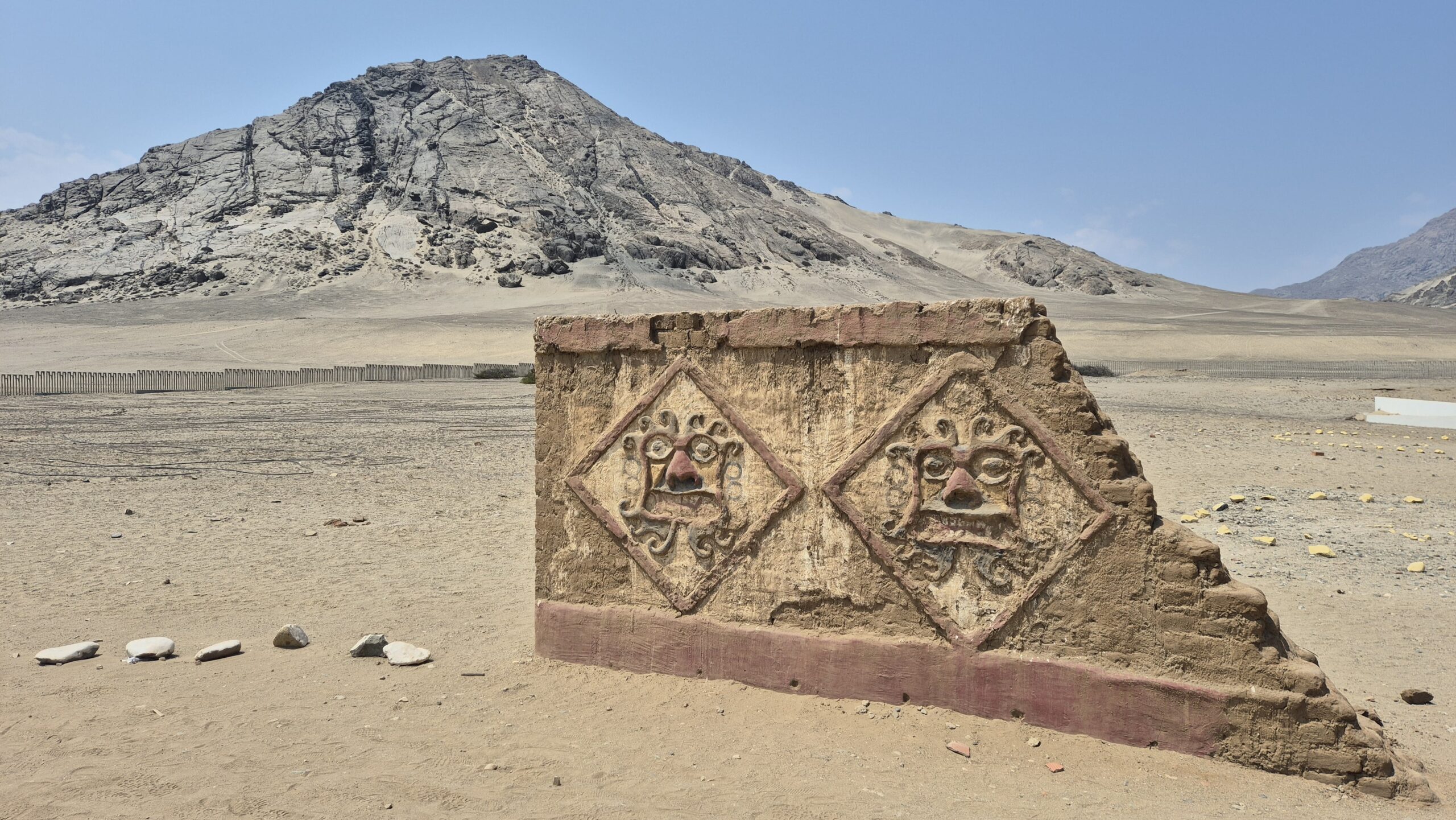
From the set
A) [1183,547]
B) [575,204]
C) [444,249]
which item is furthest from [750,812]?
[575,204]

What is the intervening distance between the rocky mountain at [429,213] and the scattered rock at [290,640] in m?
69.6

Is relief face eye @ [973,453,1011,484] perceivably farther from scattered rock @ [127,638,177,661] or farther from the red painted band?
scattered rock @ [127,638,177,661]

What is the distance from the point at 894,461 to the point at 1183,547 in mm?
1324

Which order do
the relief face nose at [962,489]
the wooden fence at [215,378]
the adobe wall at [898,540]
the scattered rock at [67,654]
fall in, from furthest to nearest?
the wooden fence at [215,378] < the scattered rock at [67,654] < the relief face nose at [962,489] < the adobe wall at [898,540]

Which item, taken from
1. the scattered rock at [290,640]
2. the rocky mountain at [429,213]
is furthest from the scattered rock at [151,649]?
the rocky mountain at [429,213]

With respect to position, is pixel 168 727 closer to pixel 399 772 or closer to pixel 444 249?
pixel 399 772

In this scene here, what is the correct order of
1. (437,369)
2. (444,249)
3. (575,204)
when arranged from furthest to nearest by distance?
(575,204) → (444,249) → (437,369)

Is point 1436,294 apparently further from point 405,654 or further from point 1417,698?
point 405,654

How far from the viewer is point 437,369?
40.2m

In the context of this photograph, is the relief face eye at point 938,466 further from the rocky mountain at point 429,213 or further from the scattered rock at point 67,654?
the rocky mountain at point 429,213

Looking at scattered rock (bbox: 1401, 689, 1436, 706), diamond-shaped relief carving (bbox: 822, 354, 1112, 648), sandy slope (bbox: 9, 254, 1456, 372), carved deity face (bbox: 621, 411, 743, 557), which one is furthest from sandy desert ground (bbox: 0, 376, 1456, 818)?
sandy slope (bbox: 9, 254, 1456, 372)

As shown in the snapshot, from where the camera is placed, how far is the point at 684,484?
5016 mm

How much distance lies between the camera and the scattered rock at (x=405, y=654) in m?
5.55

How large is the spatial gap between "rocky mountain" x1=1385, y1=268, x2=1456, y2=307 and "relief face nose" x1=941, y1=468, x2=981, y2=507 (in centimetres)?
12402
